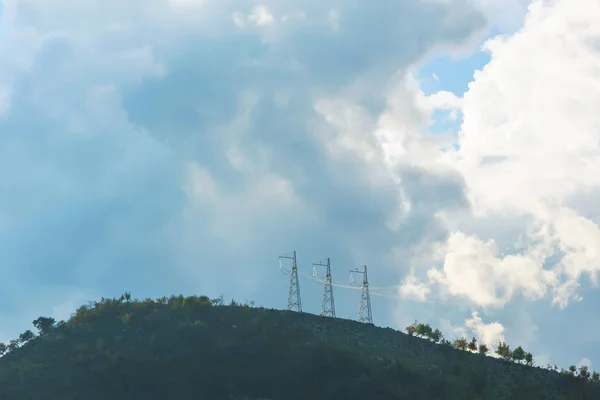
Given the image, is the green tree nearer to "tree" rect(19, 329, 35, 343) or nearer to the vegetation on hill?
the vegetation on hill

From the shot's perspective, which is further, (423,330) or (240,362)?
(423,330)

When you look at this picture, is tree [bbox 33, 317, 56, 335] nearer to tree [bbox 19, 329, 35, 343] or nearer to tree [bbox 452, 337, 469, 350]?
tree [bbox 19, 329, 35, 343]

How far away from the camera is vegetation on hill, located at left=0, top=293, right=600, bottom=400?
128m

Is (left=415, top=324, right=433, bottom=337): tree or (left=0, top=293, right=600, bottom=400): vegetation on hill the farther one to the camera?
(left=415, top=324, right=433, bottom=337): tree

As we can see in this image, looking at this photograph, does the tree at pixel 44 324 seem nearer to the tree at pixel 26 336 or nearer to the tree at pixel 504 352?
the tree at pixel 26 336

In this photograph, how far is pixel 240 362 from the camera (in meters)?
134

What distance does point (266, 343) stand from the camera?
139 meters

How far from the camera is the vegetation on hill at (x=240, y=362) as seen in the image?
128m

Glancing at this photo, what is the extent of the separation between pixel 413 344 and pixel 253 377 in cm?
4017

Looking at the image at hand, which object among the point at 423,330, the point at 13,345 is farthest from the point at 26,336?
the point at 423,330

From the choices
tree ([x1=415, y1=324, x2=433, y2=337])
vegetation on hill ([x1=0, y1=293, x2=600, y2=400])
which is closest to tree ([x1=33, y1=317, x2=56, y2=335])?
vegetation on hill ([x1=0, y1=293, x2=600, y2=400])

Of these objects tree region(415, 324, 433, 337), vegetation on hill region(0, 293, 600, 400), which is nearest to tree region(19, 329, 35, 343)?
vegetation on hill region(0, 293, 600, 400)

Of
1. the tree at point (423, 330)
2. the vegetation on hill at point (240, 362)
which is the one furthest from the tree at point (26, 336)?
the tree at point (423, 330)

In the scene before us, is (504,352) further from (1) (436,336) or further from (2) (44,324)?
(2) (44,324)
